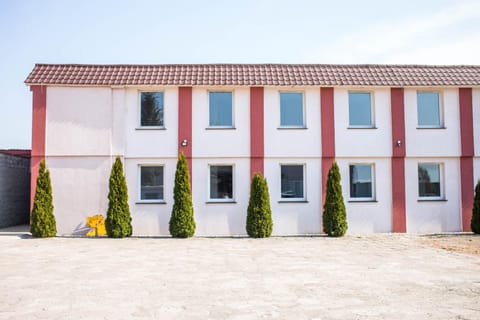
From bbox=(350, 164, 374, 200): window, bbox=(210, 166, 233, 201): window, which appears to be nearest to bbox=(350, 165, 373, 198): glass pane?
bbox=(350, 164, 374, 200): window

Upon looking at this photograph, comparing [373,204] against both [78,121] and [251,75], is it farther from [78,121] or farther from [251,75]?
[78,121]

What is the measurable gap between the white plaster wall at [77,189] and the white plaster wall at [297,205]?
606 cm

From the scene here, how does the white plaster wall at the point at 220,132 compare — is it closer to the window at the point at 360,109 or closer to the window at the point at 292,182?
the window at the point at 292,182

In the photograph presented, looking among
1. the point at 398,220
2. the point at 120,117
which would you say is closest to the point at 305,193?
the point at 398,220

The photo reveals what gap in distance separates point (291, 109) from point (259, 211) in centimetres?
428

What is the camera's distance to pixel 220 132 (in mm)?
17594

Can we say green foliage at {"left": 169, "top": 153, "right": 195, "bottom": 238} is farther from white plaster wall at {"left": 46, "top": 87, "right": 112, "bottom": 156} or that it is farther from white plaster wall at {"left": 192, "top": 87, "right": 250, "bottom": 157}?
white plaster wall at {"left": 46, "top": 87, "right": 112, "bottom": 156}

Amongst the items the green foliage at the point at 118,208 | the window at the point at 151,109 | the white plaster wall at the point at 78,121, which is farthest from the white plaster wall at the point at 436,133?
the white plaster wall at the point at 78,121

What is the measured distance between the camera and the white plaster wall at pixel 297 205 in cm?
1739

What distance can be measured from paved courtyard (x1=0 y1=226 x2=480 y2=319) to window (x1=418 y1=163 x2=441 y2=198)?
4635mm

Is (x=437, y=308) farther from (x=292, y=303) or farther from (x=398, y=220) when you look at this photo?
(x=398, y=220)

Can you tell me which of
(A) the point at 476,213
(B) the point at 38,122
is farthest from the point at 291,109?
(B) the point at 38,122

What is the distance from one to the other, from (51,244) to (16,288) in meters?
6.60

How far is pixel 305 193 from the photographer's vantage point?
17.7 metres
